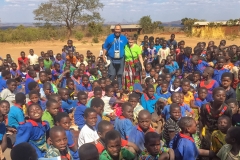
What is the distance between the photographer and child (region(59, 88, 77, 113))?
524 centimetres

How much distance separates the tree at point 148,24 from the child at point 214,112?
3016 centimetres

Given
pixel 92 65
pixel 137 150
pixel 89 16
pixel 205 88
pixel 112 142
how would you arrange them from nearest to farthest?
1. pixel 112 142
2. pixel 137 150
3. pixel 205 88
4. pixel 92 65
5. pixel 89 16

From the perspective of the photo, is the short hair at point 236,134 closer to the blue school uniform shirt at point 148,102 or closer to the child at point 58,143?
the child at point 58,143

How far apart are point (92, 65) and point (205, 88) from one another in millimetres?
4194

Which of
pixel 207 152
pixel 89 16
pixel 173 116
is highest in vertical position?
pixel 89 16

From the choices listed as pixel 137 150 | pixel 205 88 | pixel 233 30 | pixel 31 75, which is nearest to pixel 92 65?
pixel 31 75

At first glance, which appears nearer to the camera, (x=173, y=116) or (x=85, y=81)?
(x=173, y=116)

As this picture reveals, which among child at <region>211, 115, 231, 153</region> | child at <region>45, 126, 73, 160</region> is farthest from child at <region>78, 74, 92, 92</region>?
child at <region>211, 115, 231, 153</region>

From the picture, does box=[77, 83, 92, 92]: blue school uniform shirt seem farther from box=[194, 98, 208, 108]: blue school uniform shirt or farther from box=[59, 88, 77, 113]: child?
box=[194, 98, 208, 108]: blue school uniform shirt

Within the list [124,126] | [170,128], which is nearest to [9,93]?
[124,126]

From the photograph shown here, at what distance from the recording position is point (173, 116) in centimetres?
379

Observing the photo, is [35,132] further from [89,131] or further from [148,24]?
[148,24]

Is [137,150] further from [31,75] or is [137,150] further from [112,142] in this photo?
[31,75]

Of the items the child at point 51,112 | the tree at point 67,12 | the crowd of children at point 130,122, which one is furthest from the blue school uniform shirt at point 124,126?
the tree at point 67,12
